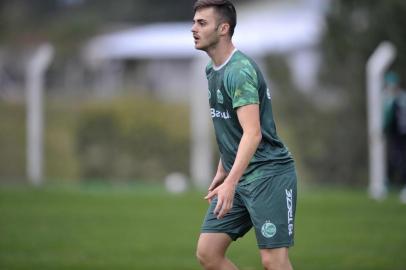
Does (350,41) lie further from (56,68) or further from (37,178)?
(56,68)

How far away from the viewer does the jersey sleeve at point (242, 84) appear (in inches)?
273

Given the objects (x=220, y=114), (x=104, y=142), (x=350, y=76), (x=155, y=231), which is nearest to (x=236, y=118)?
(x=220, y=114)

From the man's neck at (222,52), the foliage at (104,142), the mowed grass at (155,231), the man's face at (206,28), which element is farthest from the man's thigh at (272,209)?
the foliage at (104,142)

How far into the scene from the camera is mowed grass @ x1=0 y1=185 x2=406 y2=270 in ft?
36.8

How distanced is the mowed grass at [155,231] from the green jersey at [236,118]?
11.9 ft

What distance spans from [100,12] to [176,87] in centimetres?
1306

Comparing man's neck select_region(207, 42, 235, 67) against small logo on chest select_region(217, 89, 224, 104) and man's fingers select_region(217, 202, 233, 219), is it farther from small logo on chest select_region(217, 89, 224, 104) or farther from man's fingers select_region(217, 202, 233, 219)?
man's fingers select_region(217, 202, 233, 219)

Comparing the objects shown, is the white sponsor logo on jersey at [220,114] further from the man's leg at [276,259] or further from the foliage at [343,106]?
the foliage at [343,106]

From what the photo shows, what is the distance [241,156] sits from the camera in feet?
22.6

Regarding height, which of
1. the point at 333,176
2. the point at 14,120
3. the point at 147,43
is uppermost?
the point at 147,43

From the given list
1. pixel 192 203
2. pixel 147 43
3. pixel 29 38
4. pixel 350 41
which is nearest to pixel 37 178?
pixel 192 203

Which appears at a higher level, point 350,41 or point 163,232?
point 350,41

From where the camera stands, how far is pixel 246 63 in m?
7.09

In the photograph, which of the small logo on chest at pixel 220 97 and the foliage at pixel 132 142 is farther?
the foliage at pixel 132 142
